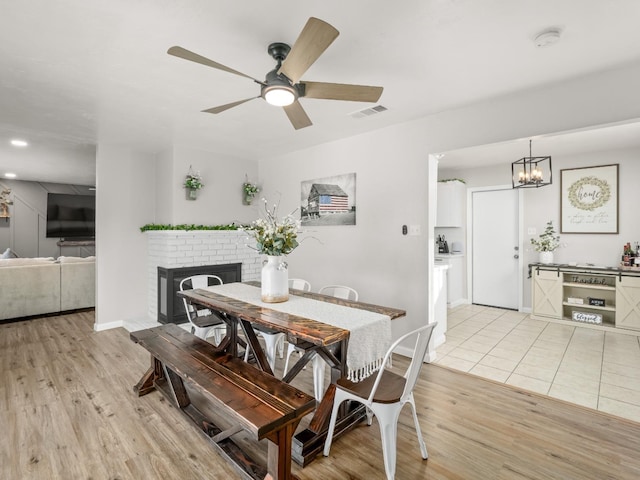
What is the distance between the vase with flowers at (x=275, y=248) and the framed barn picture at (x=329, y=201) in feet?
5.23

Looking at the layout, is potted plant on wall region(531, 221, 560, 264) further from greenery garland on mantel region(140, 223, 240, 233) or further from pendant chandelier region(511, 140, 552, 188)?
greenery garland on mantel region(140, 223, 240, 233)

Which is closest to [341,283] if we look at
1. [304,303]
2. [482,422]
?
[304,303]

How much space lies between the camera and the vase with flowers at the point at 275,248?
8.06ft

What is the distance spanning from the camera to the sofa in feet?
15.7

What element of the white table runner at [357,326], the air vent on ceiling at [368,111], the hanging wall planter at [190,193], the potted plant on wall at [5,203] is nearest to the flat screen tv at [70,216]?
the potted plant on wall at [5,203]

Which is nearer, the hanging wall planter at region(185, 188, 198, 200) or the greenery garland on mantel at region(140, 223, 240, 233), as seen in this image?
the greenery garland on mantel at region(140, 223, 240, 233)

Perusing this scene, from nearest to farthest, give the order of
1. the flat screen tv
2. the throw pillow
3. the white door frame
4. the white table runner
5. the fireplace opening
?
1. the white table runner
2. the fireplace opening
3. the white door frame
4. the throw pillow
5. the flat screen tv

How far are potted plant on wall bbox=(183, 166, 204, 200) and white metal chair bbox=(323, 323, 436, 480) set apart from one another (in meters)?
3.54

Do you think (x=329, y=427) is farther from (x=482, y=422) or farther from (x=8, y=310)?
(x=8, y=310)

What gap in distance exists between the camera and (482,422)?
233 centimetres

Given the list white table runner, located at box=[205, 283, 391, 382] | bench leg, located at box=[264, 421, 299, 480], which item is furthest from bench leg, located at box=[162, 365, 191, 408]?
bench leg, located at box=[264, 421, 299, 480]

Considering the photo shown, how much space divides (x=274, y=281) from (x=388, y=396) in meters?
1.18

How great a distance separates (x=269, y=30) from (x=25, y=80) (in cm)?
206

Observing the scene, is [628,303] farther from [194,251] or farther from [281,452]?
[194,251]
